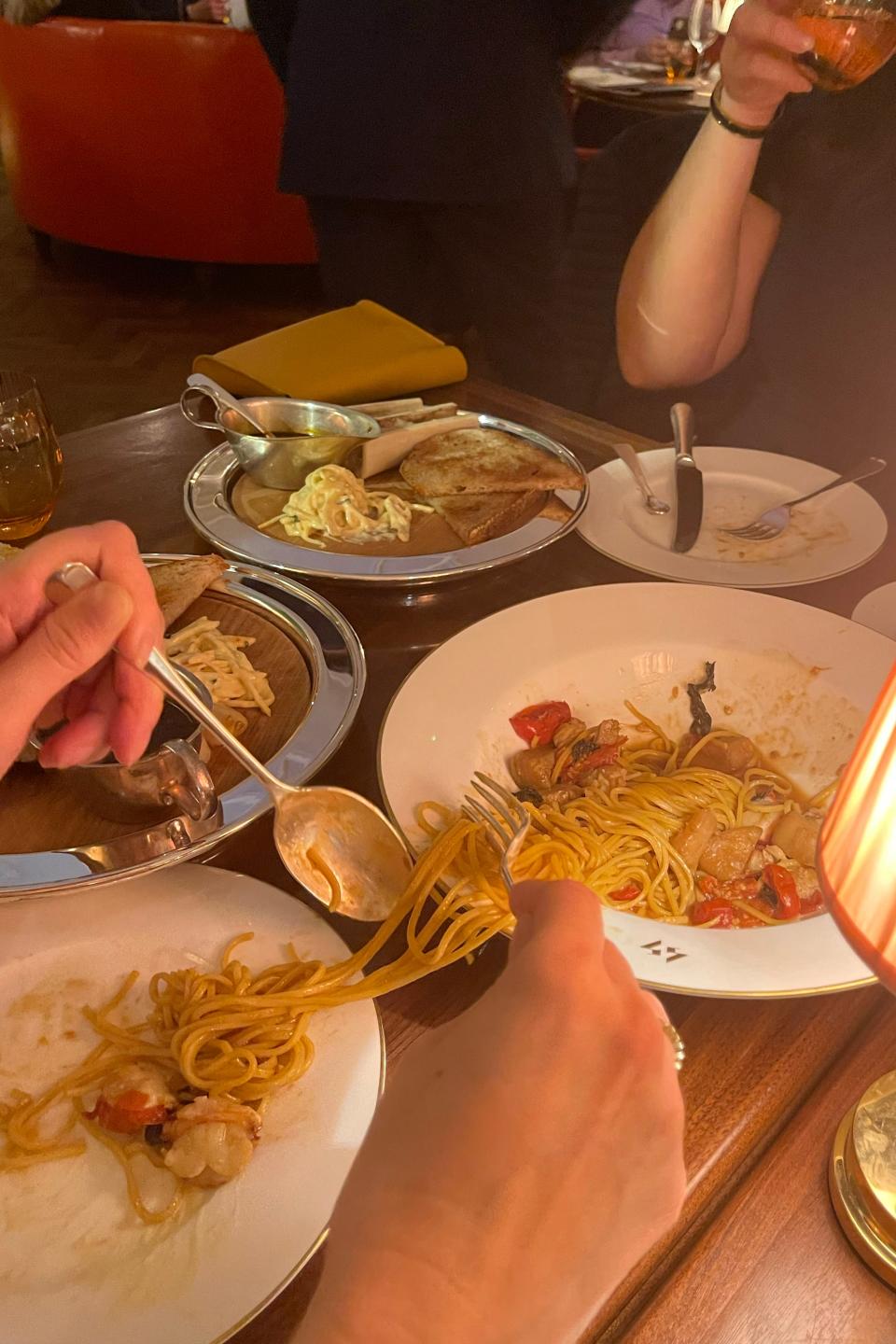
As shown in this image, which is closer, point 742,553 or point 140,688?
point 140,688

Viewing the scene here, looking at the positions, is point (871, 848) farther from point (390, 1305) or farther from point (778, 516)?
point (778, 516)

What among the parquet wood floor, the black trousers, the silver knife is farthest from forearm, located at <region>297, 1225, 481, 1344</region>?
the parquet wood floor

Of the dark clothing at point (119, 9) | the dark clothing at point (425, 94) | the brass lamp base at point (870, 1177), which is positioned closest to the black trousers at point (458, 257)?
the dark clothing at point (425, 94)

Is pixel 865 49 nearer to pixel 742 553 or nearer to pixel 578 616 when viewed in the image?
pixel 742 553

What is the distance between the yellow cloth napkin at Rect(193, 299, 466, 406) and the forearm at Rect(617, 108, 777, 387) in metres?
0.49

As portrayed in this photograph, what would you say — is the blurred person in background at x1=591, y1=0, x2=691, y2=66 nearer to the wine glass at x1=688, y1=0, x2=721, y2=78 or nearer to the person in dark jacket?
the wine glass at x1=688, y1=0, x2=721, y2=78

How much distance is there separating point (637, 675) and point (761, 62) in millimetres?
1141

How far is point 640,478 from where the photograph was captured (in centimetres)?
153

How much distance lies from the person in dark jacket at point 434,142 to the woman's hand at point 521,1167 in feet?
9.85

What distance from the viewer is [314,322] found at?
6.51ft

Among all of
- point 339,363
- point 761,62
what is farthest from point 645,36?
point 339,363

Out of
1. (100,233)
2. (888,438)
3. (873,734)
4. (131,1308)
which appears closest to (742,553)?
(888,438)

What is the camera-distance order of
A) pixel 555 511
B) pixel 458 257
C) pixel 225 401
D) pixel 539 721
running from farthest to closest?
pixel 458 257 → pixel 225 401 → pixel 555 511 → pixel 539 721

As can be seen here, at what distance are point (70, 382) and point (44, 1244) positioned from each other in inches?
186
